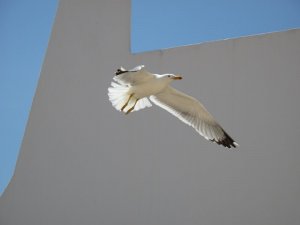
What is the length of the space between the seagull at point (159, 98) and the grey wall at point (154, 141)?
1.82ft

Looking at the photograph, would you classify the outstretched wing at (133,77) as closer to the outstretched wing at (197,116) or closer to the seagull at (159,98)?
the seagull at (159,98)

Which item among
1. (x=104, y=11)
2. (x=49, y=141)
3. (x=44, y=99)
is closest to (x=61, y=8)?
(x=104, y=11)

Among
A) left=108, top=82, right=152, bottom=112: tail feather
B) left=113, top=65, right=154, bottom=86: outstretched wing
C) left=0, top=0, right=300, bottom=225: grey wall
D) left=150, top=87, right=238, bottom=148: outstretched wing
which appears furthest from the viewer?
left=0, top=0, right=300, bottom=225: grey wall

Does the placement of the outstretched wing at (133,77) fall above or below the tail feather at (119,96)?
above

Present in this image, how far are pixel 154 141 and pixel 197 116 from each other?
2.53 ft

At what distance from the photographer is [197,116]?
3600mm

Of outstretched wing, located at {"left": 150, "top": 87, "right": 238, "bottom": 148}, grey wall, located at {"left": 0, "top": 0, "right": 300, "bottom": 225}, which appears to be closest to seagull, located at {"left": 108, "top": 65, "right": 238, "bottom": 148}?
outstretched wing, located at {"left": 150, "top": 87, "right": 238, "bottom": 148}

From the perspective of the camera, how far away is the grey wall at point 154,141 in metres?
4.00

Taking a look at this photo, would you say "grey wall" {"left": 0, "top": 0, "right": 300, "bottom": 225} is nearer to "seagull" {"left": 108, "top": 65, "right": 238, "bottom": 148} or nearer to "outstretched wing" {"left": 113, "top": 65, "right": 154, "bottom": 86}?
"seagull" {"left": 108, "top": 65, "right": 238, "bottom": 148}

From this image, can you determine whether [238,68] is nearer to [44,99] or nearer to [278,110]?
[278,110]

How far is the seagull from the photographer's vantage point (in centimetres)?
318

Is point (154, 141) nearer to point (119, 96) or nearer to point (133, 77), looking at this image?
point (119, 96)

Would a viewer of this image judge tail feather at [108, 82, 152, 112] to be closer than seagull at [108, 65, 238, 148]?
No

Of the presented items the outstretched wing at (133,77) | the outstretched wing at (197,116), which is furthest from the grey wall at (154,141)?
the outstretched wing at (133,77)
